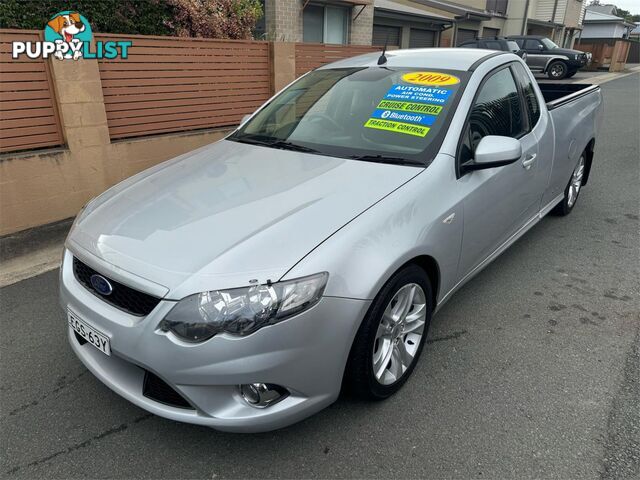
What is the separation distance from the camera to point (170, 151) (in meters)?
5.49

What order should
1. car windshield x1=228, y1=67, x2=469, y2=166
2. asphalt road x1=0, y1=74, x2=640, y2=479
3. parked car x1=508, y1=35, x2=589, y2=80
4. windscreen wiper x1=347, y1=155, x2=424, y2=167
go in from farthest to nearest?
parked car x1=508, y1=35, x2=589, y2=80
car windshield x1=228, y1=67, x2=469, y2=166
windscreen wiper x1=347, y1=155, x2=424, y2=167
asphalt road x1=0, y1=74, x2=640, y2=479

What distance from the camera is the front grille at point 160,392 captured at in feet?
6.41

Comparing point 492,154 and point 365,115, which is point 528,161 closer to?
point 492,154

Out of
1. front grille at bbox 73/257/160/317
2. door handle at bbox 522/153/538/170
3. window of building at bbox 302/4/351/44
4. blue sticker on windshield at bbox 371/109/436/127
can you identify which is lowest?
front grille at bbox 73/257/160/317

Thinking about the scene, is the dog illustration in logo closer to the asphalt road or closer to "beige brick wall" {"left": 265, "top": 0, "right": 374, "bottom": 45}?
the asphalt road


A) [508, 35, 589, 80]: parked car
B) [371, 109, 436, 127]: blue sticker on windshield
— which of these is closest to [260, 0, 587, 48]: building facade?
[508, 35, 589, 80]: parked car

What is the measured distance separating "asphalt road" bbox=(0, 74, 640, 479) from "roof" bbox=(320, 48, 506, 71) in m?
1.59

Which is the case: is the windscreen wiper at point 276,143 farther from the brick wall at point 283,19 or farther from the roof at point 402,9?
the roof at point 402,9

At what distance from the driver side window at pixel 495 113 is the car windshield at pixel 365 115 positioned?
0.16 metres

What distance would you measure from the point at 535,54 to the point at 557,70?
123cm

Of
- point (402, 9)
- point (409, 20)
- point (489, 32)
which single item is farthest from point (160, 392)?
point (489, 32)

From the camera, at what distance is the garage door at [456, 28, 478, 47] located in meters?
22.9

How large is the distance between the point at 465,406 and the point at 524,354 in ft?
2.10

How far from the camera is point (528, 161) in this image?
3.37 metres
